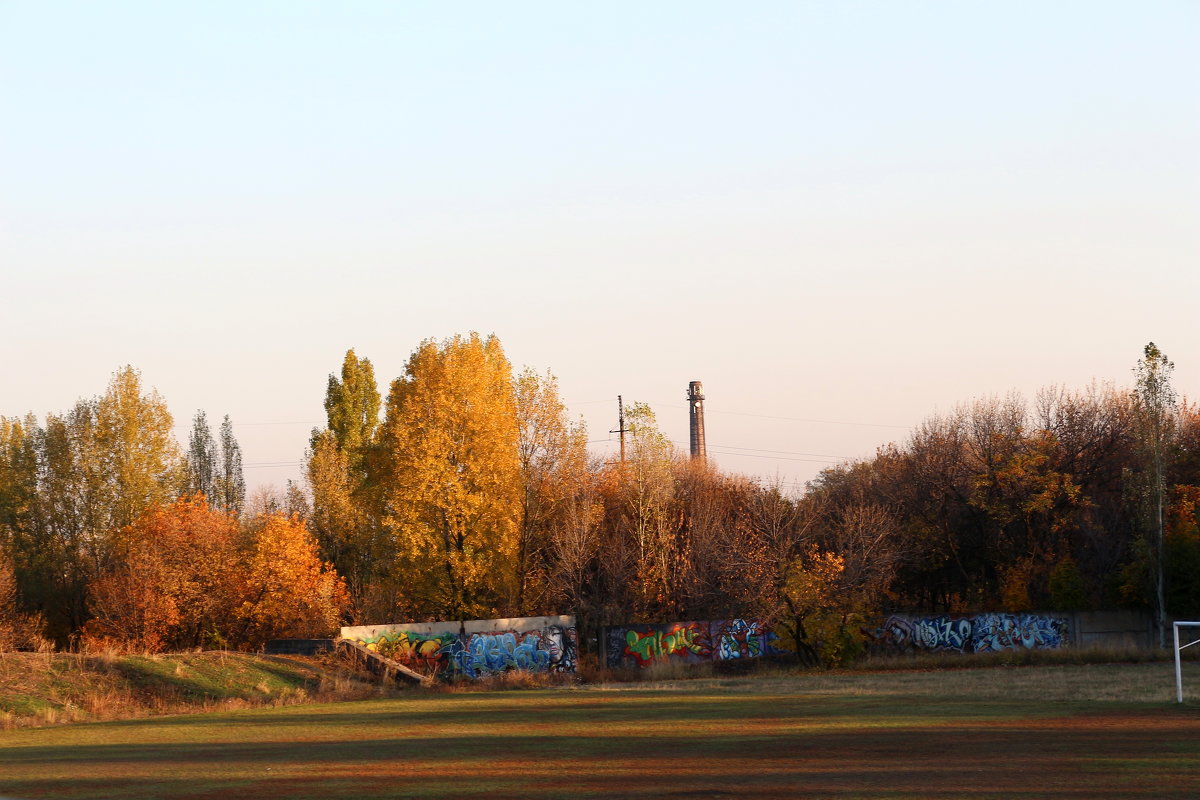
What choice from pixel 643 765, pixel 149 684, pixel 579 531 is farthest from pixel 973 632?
pixel 643 765

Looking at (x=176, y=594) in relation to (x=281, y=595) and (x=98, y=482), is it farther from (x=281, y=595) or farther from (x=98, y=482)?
(x=98, y=482)

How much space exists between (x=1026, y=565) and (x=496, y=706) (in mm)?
34216

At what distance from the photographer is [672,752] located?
21.4 m

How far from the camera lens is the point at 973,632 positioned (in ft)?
183

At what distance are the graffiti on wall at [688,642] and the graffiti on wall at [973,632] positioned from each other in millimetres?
5334

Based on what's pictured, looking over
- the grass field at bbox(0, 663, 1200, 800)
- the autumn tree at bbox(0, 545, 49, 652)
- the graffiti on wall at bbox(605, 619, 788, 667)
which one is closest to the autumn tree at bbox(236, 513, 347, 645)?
the autumn tree at bbox(0, 545, 49, 652)

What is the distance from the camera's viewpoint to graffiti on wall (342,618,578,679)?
49062 mm

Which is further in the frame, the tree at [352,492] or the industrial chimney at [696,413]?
the industrial chimney at [696,413]

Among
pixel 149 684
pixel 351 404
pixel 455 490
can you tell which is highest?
pixel 351 404

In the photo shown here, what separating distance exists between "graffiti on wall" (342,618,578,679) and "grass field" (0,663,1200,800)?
1056 cm

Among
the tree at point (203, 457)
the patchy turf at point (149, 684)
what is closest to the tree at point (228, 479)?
the tree at point (203, 457)

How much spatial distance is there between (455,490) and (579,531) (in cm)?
683

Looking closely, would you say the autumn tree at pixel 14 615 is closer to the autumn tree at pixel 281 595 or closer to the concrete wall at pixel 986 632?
the autumn tree at pixel 281 595

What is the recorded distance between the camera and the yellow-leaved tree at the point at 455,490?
55.9 metres
